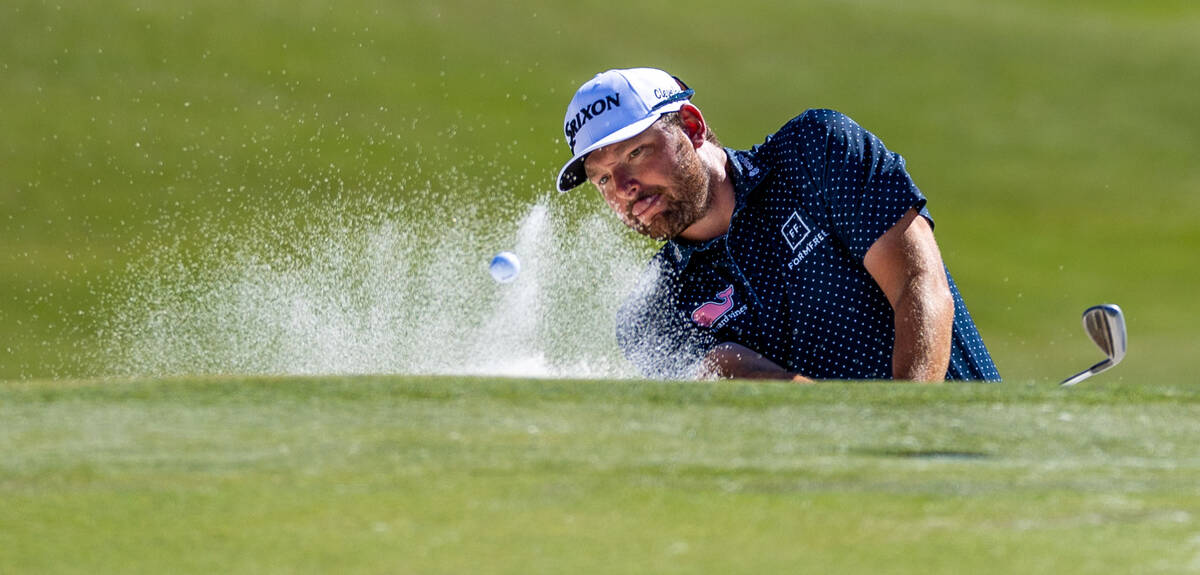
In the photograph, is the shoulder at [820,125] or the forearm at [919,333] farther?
the shoulder at [820,125]

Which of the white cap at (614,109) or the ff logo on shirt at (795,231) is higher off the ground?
the white cap at (614,109)

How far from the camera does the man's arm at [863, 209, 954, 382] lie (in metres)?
3.66

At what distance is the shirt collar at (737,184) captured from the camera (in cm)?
398

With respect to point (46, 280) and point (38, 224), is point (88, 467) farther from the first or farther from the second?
point (38, 224)

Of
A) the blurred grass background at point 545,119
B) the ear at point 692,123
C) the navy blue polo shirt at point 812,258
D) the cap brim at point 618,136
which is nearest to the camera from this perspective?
the navy blue polo shirt at point 812,258

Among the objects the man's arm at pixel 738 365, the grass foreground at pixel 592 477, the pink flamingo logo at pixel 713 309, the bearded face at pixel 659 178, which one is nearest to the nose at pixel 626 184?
the bearded face at pixel 659 178

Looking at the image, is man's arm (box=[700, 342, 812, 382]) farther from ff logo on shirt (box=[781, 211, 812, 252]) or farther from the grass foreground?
the grass foreground

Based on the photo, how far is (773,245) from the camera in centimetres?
396

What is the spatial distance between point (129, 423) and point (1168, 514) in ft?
5.27

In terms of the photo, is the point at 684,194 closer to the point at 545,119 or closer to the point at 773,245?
the point at 773,245

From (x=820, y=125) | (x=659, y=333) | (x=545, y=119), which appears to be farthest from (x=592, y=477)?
(x=545, y=119)

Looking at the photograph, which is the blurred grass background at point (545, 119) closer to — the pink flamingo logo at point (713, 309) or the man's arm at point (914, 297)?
the pink flamingo logo at point (713, 309)

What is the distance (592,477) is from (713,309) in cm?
198

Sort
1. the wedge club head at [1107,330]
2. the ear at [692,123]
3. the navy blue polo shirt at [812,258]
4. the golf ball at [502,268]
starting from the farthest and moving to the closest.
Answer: the golf ball at [502,268], the ear at [692,123], the wedge club head at [1107,330], the navy blue polo shirt at [812,258]
